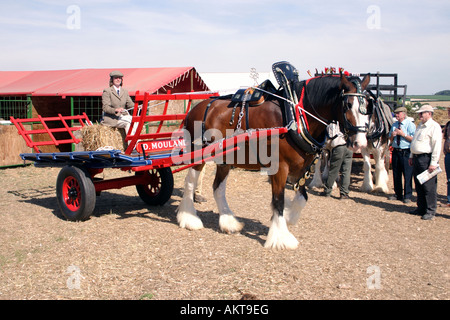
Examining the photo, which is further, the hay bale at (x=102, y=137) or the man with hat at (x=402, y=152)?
the man with hat at (x=402, y=152)

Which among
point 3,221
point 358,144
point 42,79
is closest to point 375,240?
point 358,144

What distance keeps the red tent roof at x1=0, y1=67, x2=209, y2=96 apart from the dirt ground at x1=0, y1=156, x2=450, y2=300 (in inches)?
260

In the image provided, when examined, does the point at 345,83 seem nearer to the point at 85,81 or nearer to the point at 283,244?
the point at 283,244

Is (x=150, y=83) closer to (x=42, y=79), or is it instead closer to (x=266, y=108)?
(x=42, y=79)

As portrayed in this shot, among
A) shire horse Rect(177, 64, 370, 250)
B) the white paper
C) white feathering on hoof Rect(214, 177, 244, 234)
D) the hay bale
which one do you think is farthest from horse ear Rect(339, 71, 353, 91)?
the hay bale

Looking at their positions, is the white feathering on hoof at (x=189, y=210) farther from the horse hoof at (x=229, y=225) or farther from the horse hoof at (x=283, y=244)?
the horse hoof at (x=283, y=244)

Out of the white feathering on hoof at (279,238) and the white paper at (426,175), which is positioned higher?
the white paper at (426,175)

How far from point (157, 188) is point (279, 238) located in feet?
10.2

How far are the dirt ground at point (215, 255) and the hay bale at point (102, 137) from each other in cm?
110

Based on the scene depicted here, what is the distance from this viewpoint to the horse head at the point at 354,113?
15.3ft

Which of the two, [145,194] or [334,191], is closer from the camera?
[145,194]

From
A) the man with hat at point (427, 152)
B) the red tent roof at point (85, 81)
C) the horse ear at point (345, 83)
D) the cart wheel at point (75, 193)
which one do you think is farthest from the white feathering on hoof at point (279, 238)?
the red tent roof at point (85, 81)

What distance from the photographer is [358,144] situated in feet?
15.3
